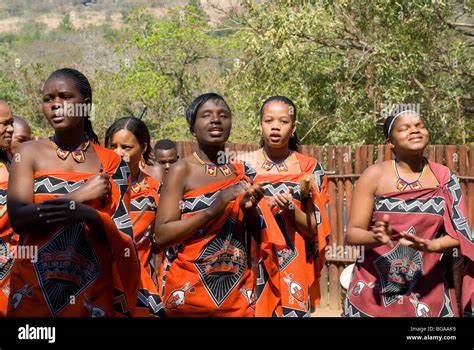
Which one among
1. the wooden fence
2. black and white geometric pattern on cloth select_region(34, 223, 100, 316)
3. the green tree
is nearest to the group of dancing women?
black and white geometric pattern on cloth select_region(34, 223, 100, 316)

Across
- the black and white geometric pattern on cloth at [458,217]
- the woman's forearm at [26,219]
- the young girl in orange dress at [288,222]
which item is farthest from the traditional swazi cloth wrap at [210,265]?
the black and white geometric pattern on cloth at [458,217]

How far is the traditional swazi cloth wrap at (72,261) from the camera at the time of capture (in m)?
4.16

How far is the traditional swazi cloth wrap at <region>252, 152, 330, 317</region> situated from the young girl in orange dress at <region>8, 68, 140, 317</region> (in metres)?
1.56

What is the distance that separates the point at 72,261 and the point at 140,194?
2643 mm

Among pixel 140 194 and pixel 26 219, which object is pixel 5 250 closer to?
pixel 140 194

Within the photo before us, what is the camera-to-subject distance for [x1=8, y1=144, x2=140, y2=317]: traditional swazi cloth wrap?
4164mm

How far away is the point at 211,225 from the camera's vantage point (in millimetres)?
5020

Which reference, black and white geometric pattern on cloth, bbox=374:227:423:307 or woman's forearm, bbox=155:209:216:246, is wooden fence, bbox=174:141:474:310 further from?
woman's forearm, bbox=155:209:216:246

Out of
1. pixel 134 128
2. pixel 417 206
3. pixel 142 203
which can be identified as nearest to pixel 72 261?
pixel 417 206

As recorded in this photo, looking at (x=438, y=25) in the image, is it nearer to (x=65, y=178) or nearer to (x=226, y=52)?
(x=65, y=178)

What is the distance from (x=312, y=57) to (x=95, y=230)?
1207cm

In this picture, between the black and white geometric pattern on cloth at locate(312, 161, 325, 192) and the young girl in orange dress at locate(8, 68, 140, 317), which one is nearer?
the young girl in orange dress at locate(8, 68, 140, 317)

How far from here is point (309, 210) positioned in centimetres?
593
